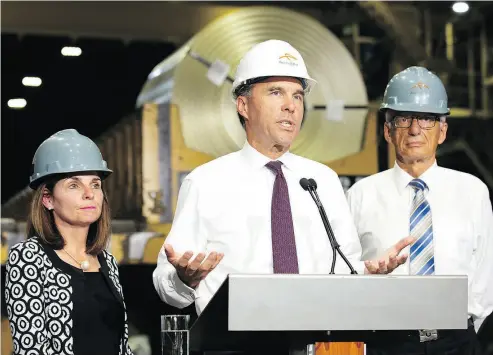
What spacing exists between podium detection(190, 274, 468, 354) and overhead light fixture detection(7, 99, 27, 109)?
3.36m

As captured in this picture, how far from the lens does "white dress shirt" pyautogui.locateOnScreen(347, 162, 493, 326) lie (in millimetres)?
3914

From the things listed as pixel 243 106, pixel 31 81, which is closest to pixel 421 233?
pixel 243 106

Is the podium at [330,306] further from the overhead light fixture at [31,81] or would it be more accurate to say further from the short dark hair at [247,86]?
the overhead light fixture at [31,81]

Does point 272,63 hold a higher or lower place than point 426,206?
Answer: higher

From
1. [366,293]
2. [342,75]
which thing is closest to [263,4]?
[342,75]

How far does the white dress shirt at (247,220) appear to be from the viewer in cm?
336

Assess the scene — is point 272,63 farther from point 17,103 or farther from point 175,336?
point 17,103

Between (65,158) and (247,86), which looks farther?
(247,86)

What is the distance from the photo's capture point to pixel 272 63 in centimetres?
344

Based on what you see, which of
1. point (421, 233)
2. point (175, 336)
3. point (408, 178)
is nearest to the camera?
point (175, 336)

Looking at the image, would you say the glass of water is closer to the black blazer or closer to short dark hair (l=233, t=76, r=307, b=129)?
the black blazer

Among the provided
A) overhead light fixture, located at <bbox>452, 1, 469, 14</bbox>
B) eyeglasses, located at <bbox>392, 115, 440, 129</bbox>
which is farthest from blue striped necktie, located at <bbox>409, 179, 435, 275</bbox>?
overhead light fixture, located at <bbox>452, 1, 469, 14</bbox>

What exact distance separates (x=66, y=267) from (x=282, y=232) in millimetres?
712

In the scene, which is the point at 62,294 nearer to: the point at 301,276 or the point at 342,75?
the point at 301,276
